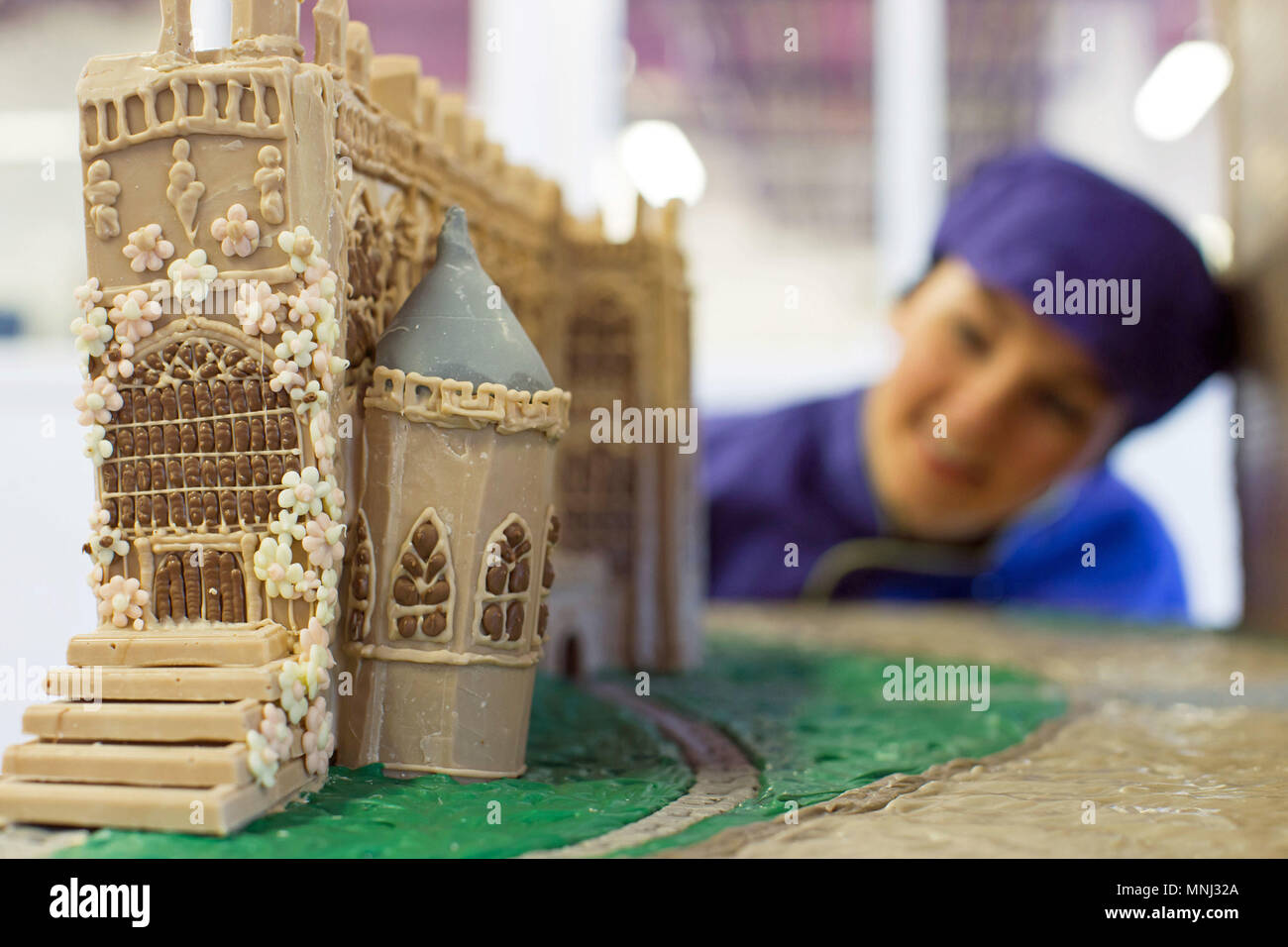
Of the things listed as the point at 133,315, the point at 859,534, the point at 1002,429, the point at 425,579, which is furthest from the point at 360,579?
the point at 859,534

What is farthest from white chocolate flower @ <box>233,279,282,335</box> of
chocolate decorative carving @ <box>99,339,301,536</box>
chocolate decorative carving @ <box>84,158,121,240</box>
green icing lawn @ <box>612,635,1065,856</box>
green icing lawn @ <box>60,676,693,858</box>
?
green icing lawn @ <box>612,635,1065,856</box>

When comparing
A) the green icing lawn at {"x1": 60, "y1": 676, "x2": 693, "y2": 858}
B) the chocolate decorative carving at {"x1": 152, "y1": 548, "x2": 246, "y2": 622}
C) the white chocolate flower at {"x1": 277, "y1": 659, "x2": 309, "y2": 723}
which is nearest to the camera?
the green icing lawn at {"x1": 60, "y1": 676, "x2": 693, "y2": 858}

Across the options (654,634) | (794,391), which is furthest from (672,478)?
(794,391)

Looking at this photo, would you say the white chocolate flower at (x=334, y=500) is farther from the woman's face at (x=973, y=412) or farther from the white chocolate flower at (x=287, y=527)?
the woman's face at (x=973, y=412)

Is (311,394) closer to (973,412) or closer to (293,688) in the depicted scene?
(293,688)

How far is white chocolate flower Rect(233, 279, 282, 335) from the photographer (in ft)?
15.1

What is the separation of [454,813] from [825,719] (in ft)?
9.55

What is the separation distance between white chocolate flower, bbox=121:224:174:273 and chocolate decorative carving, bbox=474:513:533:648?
1727 millimetres

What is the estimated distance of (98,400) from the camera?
15.6 feet

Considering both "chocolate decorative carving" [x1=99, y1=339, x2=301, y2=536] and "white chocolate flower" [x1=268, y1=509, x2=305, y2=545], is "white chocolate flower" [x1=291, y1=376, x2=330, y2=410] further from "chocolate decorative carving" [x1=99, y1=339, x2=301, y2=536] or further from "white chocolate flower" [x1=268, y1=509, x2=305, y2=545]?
"white chocolate flower" [x1=268, y1=509, x2=305, y2=545]
